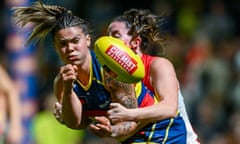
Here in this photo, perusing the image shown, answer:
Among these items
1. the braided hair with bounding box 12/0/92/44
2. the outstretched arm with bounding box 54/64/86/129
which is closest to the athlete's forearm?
the outstretched arm with bounding box 54/64/86/129

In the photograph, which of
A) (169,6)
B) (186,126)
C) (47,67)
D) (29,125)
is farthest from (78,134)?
(186,126)

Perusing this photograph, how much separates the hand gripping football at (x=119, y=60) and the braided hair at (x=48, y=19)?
1.27ft

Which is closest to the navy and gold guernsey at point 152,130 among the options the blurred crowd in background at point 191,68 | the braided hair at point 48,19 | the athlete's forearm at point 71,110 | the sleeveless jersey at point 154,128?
the sleeveless jersey at point 154,128

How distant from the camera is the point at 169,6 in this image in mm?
15836

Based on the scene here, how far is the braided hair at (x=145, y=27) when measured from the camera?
7969 millimetres

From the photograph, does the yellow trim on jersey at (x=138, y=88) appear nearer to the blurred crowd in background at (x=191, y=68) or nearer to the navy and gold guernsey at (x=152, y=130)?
the navy and gold guernsey at (x=152, y=130)

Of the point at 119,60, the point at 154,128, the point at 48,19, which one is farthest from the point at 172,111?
the point at 48,19

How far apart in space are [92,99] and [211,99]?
611 centimetres

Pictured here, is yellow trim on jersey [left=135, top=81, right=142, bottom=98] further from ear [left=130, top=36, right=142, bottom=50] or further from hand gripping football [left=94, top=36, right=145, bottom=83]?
hand gripping football [left=94, top=36, right=145, bottom=83]

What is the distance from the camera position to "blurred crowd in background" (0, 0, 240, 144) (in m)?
12.6

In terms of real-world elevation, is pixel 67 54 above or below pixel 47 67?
above

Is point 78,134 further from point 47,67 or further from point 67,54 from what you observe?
point 67,54

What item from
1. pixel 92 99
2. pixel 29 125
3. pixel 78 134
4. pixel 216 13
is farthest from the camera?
pixel 216 13

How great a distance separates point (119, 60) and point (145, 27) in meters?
0.90
